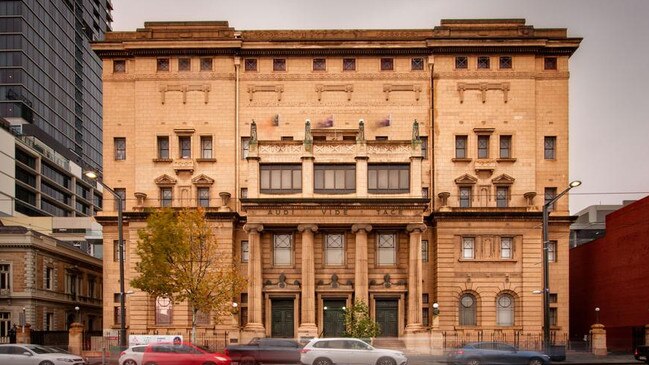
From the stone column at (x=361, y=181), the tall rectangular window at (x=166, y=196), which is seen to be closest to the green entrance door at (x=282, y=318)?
the stone column at (x=361, y=181)

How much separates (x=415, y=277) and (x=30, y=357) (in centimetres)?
2860

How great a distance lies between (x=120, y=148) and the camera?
65062mm

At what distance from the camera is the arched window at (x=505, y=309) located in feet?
200

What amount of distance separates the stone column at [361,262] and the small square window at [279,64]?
15136 mm

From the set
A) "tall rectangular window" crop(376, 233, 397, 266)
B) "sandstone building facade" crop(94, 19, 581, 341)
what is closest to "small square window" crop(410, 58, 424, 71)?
"sandstone building facade" crop(94, 19, 581, 341)

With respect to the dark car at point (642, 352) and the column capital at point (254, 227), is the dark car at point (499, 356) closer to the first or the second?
the dark car at point (642, 352)

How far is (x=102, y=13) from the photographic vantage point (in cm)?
18788

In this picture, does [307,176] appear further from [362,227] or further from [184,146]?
[184,146]

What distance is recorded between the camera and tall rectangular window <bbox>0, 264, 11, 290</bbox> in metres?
69.6

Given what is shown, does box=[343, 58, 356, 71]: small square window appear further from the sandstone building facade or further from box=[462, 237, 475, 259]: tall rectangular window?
box=[462, 237, 475, 259]: tall rectangular window

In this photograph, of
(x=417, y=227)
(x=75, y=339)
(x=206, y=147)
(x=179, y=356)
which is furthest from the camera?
(x=206, y=147)

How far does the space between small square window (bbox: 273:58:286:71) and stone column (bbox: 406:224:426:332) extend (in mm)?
17044

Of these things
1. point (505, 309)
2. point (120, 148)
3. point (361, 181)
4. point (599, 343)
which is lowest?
point (599, 343)

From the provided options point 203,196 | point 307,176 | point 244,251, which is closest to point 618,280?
point 307,176
